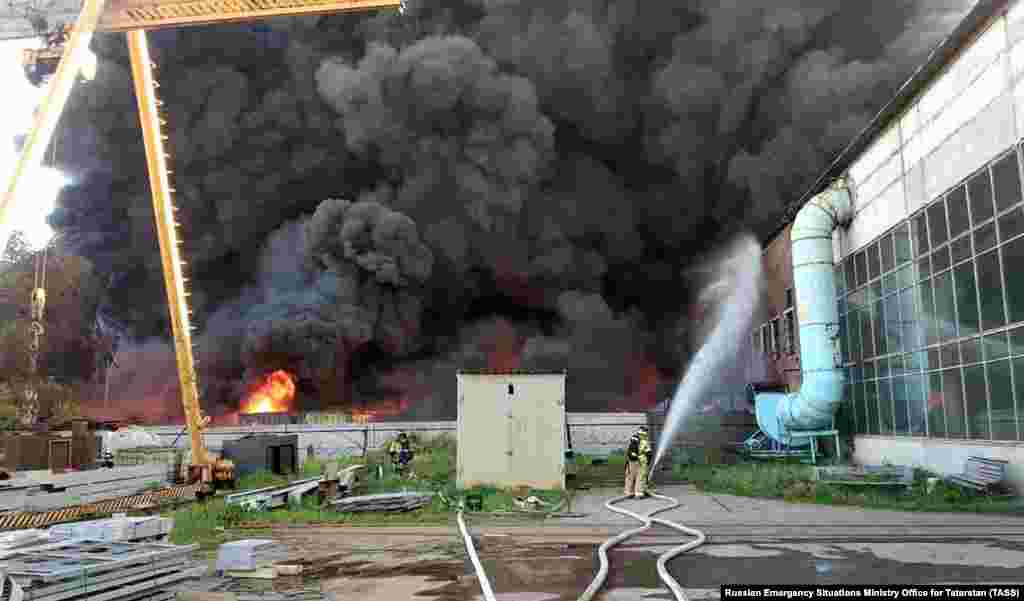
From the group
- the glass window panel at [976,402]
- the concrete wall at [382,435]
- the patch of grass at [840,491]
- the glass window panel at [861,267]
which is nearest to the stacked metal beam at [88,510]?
the concrete wall at [382,435]

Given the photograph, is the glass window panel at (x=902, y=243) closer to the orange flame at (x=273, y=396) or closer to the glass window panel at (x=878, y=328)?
the glass window panel at (x=878, y=328)

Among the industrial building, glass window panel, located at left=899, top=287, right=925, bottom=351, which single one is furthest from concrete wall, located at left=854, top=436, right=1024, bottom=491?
glass window panel, located at left=899, top=287, right=925, bottom=351

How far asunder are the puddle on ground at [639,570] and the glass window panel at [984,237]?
590cm

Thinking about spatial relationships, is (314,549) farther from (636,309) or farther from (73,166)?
(73,166)

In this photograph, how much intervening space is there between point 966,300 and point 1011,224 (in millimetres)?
1949

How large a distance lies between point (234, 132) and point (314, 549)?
35850 mm

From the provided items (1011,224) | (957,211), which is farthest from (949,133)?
(1011,224)

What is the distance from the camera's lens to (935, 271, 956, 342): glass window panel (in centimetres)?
1379

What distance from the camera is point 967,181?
43.2ft

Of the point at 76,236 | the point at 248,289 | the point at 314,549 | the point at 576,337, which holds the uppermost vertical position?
the point at 76,236

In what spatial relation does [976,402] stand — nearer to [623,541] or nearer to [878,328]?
[878,328]

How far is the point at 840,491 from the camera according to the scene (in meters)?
13.6

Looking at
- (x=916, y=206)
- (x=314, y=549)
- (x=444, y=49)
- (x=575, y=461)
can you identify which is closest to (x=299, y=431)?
(x=575, y=461)

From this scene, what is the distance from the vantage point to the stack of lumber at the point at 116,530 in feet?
22.4
